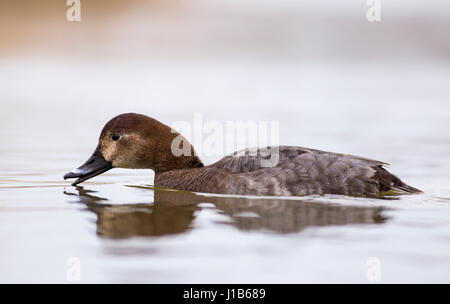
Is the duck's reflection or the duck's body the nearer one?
the duck's reflection

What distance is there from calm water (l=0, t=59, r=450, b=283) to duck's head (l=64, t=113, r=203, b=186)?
0.21 metres

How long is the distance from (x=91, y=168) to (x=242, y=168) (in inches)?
57.9

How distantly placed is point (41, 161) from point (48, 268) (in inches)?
175

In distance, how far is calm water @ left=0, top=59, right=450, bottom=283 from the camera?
445 cm

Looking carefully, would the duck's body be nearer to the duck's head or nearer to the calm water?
the calm water

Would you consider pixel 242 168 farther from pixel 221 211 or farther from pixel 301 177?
pixel 221 211

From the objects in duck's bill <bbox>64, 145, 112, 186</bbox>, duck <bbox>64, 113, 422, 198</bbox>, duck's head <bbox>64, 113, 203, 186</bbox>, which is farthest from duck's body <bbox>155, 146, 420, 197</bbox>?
duck's bill <bbox>64, 145, 112, 186</bbox>

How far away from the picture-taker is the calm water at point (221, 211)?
14.6ft

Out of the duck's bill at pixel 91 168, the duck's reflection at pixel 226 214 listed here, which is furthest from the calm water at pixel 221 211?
the duck's bill at pixel 91 168

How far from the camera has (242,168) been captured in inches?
267

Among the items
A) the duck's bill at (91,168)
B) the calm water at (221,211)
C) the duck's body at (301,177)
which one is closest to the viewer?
the calm water at (221,211)

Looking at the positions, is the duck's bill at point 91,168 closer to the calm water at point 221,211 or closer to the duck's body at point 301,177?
the calm water at point 221,211

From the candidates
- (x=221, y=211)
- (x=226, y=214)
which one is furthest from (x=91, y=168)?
(x=226, y=214)
